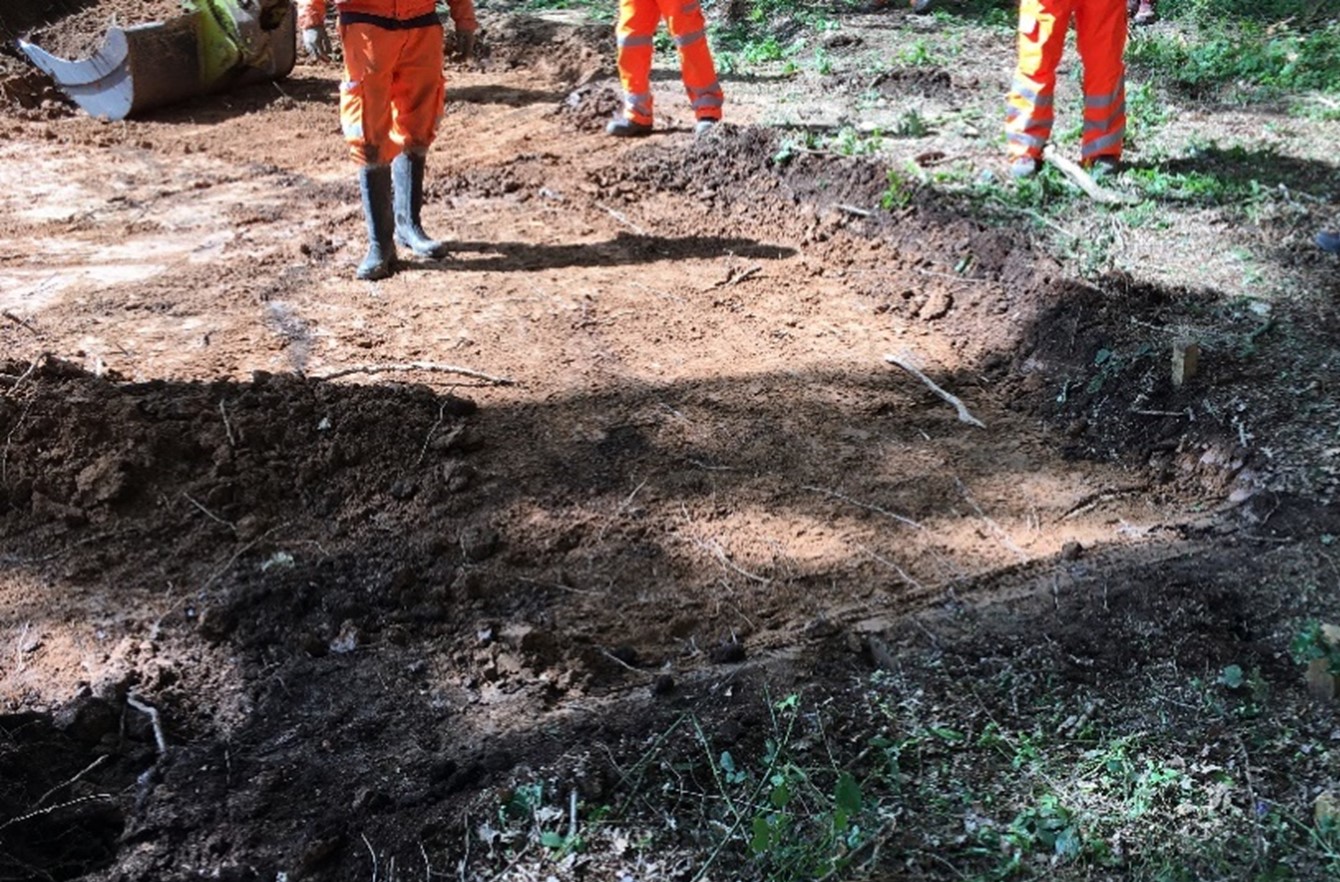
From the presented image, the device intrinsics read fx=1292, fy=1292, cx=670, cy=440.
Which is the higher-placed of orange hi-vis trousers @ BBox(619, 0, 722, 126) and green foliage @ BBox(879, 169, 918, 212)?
orange hi-vis trousers @ BBox(619, 0, 722, 126)

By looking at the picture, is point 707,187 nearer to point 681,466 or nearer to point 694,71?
point 694,71

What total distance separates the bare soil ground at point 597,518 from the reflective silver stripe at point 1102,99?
909 mm

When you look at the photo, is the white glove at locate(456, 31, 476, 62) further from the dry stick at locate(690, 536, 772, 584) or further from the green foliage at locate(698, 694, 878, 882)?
the green foliage at locate(698, 694, 878, 882)

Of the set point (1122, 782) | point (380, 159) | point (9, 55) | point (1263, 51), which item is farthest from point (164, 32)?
point (1122, 782)

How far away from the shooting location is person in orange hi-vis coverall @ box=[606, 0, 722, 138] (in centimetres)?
801

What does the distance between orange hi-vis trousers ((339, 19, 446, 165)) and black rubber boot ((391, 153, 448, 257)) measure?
0.14 m

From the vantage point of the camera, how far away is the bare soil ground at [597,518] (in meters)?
3.09

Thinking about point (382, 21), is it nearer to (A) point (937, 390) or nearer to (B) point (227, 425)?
(B) point (227, 425)

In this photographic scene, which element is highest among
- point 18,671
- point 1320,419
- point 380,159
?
point 380,159

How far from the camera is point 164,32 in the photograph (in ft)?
29.5

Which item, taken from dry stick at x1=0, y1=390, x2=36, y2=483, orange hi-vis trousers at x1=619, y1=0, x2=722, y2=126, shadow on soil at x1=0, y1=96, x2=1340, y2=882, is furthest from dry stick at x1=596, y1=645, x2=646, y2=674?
orange hi-vis trousers at x1=619, y1=0, x2=722, y2=126

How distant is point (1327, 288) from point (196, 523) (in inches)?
181

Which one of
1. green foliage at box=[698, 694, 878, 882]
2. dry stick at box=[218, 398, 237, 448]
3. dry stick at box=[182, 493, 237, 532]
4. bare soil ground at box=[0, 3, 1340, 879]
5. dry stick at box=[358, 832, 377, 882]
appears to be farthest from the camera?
dry stick at box=[218, 398, 237, 448]

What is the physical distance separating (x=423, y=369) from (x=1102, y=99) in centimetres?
371
